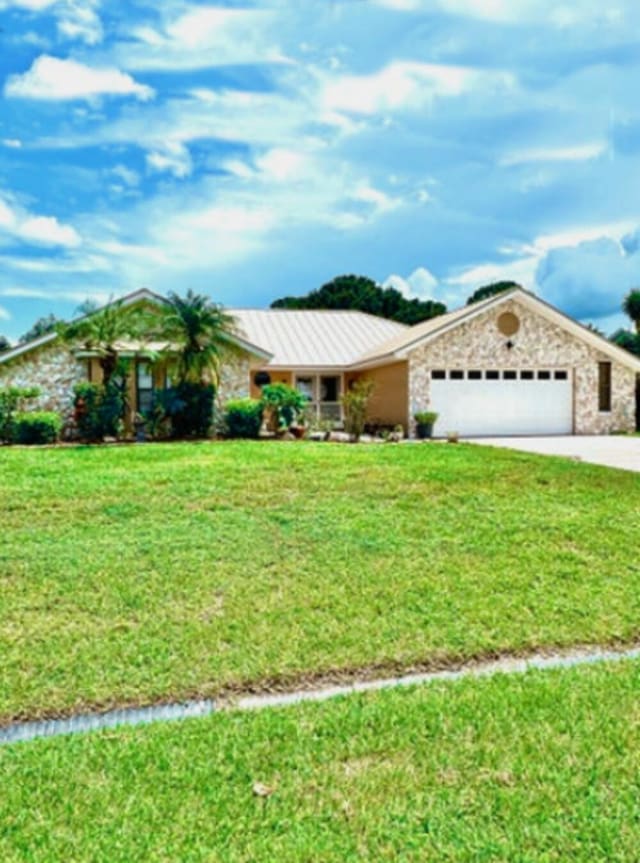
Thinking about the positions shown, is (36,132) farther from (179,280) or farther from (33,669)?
(33,669)

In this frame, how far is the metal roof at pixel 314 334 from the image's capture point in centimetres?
2823

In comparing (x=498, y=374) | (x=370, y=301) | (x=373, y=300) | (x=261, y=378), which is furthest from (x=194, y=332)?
(x=373, y=300)

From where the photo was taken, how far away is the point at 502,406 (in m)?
24.4

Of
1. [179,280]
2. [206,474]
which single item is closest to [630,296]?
[179,280]

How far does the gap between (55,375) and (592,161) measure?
16.1m

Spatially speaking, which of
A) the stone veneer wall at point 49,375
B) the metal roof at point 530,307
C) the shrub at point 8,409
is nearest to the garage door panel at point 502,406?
the metal roof at point 530,307

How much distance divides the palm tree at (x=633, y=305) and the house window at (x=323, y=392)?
17.7 m

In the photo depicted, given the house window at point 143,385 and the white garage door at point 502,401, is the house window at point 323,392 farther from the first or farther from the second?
the house window at point 143,385

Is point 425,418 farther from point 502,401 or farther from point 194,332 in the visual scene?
point 194,332

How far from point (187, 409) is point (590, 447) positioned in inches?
456

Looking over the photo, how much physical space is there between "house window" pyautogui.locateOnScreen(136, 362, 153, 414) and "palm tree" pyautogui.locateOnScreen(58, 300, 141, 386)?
1797 mm

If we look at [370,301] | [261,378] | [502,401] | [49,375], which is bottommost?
[502,401]

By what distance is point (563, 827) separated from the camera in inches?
110

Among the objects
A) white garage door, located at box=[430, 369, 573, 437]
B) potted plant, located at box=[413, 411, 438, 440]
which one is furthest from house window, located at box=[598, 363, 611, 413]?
potted plant, located at box=[413, 411, 438, 440]
